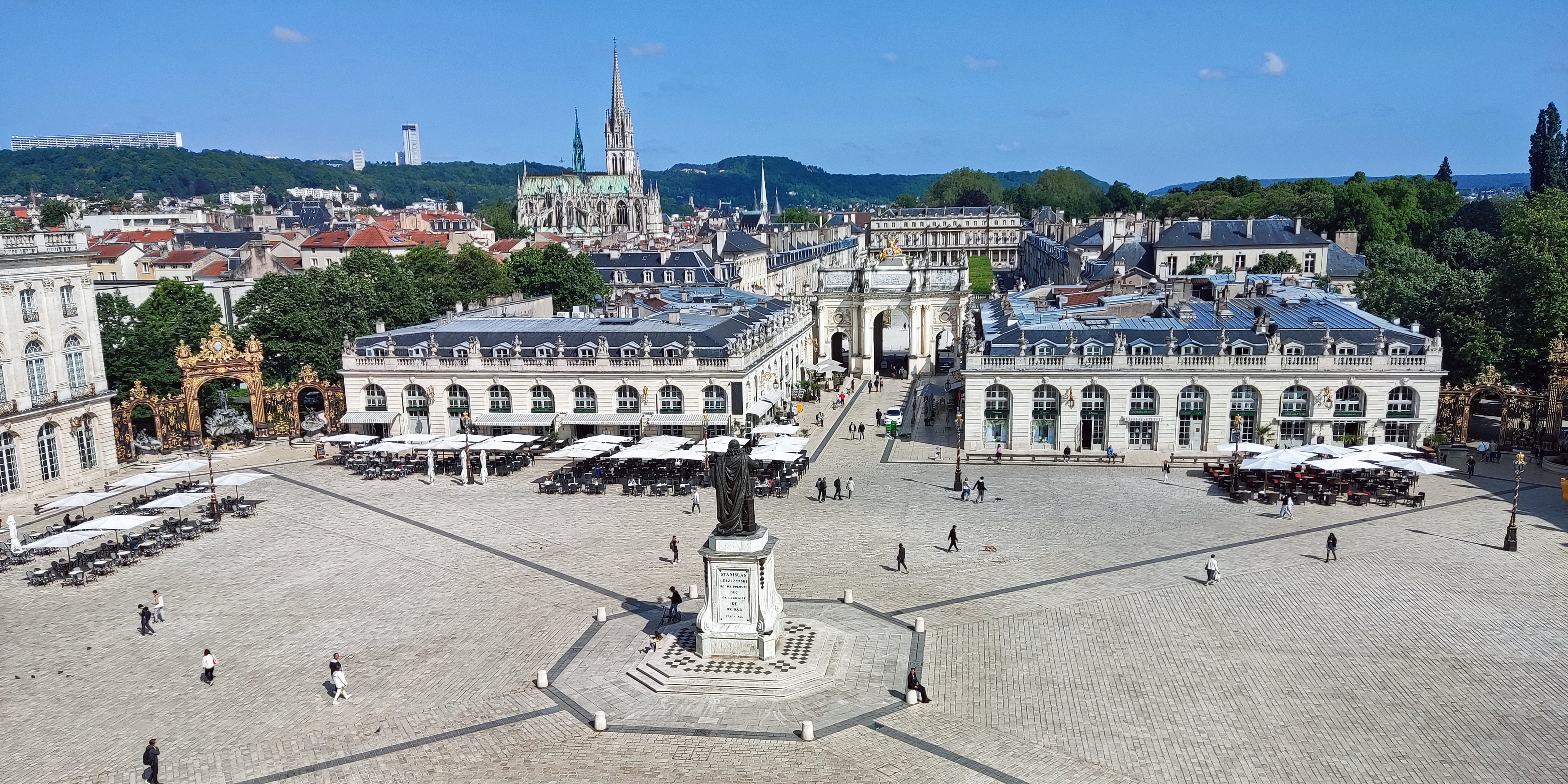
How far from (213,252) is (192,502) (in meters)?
74.2

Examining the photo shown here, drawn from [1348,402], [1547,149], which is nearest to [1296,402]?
[1348,402]

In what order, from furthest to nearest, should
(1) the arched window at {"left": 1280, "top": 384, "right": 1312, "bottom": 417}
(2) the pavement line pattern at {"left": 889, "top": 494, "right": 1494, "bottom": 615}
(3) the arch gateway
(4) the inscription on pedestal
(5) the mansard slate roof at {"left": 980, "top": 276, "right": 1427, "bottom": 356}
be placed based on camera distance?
(3) the arch gateway < (5) the mansard slate roof at {"left": 980, "top": 276, "right": 1427, "bottom": 356} < (1) the arched window at {"left": 1280, "top": 384, "right": 1312, "bottom": 417} < (2) the pavement line pattern at {"left": 889, "top": 494, "right": 1494, "bottom": 615} < (4) the inscription on pedestal

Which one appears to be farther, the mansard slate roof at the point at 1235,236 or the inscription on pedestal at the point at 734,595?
the mansard slate roof at the point at 1235,236

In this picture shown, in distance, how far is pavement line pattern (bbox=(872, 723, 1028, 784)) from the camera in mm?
21406

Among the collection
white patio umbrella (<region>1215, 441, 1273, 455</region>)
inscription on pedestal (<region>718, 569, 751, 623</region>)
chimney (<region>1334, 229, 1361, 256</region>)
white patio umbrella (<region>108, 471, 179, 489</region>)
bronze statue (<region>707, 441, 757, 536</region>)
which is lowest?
white patio umbrella (<region>1215, 441, 1273, 455</region>)

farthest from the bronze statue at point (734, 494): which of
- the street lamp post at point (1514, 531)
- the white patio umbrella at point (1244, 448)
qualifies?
the white patio umbrella at point (1244, 448)

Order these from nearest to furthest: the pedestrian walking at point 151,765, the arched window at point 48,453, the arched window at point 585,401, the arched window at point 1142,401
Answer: the pedestrian walking at point 151,765, the arched window at point 48,453, the arched window at point 1142,401, the arched window at point 585,401

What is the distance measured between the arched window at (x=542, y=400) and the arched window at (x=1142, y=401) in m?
29.0

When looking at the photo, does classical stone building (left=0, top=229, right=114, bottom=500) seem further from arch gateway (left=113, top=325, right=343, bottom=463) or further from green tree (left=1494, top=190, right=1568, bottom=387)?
green tree (left=1494, top=190, right=1568, bottom=387)

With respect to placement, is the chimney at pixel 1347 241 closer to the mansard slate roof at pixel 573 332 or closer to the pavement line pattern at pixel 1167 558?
the mansard slate roof at pixel 573 332

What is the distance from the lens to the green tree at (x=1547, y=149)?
130125mm

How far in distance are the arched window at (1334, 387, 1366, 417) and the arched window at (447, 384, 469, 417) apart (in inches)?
1699

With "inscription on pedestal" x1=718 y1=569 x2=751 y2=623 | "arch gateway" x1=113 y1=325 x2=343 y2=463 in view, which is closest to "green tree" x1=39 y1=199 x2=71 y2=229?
"arch gateway" x1=113 y1=325 x2=343 y2=463

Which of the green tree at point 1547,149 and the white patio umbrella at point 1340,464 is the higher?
the green tree at point 1547,149
